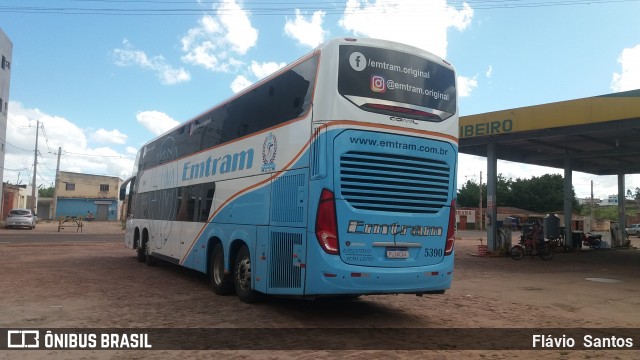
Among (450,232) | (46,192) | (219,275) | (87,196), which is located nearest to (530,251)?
(450,232)

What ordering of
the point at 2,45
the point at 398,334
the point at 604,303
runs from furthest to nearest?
the point at 2,45 → the point at 604,303 → the point at 398,334

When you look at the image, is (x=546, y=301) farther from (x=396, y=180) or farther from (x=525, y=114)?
(x=525, y=114)

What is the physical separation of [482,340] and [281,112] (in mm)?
4586

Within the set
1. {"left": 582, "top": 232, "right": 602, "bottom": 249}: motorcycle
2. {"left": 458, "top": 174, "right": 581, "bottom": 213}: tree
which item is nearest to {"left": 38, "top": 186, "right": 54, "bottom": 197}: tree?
{"left": 458, "top": 174, "right": 581, "bottom": 213}: tree

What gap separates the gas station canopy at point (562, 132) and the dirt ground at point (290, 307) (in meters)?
5.09

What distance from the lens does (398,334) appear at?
6.86 meters

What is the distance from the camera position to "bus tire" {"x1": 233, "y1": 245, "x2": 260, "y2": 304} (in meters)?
8.77

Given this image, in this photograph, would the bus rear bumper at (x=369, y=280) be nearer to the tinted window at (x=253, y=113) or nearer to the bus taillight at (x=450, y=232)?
the bus taillight at (x=450, y=232)

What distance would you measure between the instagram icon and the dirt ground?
3.54m

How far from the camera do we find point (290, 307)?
858 centimetres

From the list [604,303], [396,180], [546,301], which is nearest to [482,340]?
[396,180]

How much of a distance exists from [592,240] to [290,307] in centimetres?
2328

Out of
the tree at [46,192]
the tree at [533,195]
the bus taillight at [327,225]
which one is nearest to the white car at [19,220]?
the bus taillight at [327,225]

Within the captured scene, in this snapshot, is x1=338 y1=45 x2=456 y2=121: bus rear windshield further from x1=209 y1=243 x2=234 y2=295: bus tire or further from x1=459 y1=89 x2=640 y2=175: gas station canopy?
x1=459 y1=89 x2=640 y2=175: gas station canopy
